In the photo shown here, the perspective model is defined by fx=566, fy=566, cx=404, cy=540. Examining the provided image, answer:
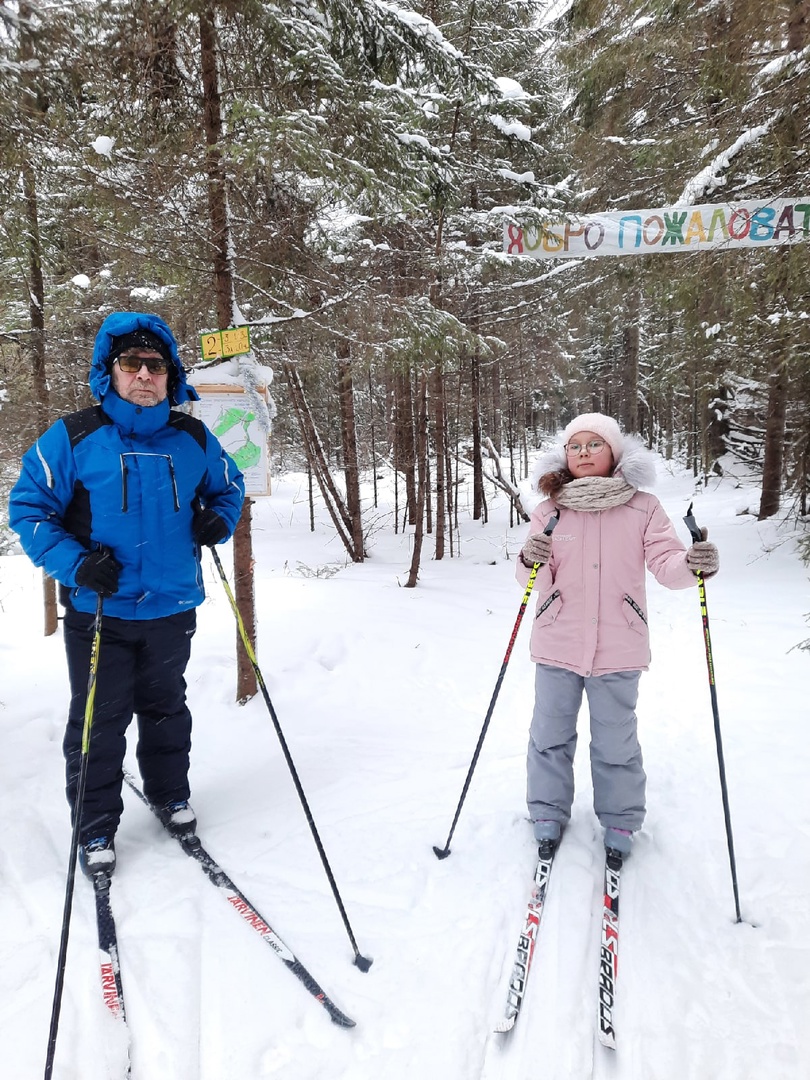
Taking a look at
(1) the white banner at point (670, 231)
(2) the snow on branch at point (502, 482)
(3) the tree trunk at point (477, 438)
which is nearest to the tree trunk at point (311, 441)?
(3) the tree trunk at point (477, 438)

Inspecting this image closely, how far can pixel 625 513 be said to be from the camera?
8.87 feet

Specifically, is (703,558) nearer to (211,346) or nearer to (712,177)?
(211,346)

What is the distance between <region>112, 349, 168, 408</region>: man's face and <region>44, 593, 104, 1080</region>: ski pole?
93 cm

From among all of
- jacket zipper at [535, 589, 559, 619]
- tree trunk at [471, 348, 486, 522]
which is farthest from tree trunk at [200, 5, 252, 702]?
tree trunk at [471, 348, 486, 522]

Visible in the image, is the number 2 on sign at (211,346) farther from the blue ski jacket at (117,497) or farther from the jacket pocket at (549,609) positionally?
the jacket pocket at (549,609)

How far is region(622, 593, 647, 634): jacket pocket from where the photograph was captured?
2666mm

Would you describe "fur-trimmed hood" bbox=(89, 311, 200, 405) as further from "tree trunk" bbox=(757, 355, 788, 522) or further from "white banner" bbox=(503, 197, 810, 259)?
"tree trunk" bbox=(757, 355, 788, 522)

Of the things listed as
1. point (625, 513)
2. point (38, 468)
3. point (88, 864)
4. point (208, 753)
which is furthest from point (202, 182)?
point (88, 864)

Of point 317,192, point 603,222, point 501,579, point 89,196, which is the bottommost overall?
point 501,579

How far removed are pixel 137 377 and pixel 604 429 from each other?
222 centimetres

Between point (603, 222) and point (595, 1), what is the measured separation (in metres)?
2.00

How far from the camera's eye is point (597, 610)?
2.69 m

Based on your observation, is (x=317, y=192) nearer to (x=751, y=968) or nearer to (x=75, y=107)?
(x=75, y=107)

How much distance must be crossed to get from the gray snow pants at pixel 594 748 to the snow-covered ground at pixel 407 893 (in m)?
0.22
